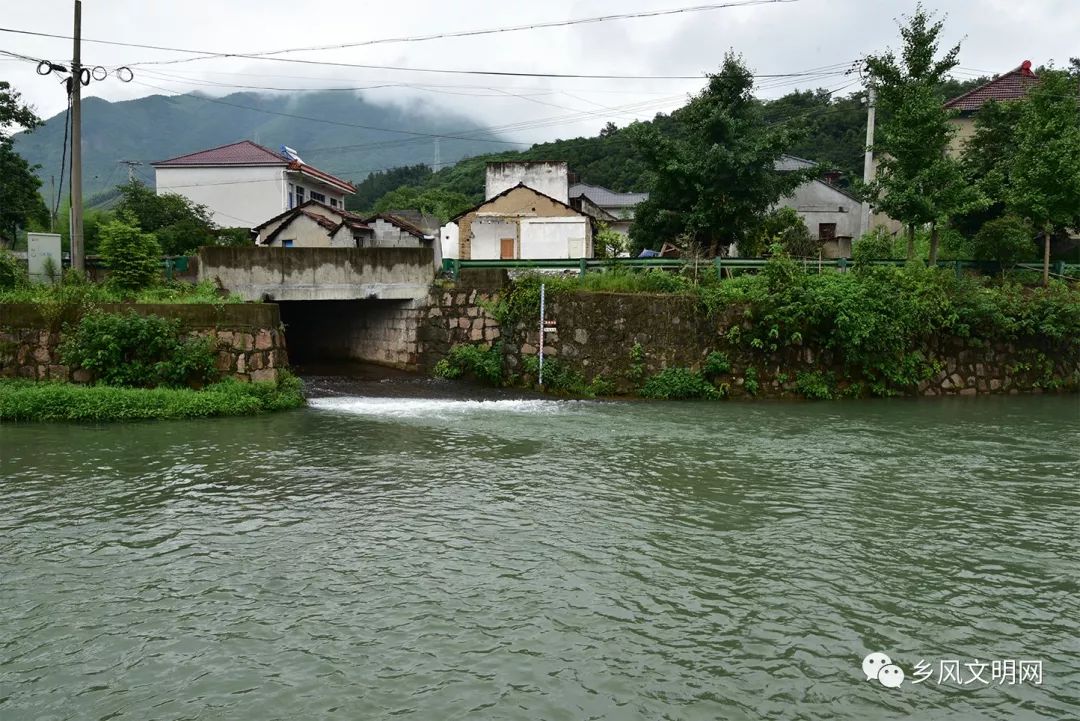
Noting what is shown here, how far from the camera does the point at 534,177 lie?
155 feet

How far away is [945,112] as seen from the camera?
77.9 feet

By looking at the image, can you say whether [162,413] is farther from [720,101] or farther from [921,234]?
[921,234]

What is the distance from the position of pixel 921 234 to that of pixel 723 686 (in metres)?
29.2

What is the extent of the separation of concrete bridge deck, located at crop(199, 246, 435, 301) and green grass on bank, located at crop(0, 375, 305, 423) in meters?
5.06

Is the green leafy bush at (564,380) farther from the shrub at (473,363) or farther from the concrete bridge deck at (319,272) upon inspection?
the concrete bridge deck at (319,272)

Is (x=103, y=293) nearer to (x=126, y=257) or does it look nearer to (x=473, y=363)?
(x=126, y=257)

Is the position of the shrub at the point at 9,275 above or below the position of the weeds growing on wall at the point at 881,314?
above

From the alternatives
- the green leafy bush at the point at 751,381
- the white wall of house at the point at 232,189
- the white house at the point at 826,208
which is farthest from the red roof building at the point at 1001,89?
the white wall of house at the point at 232,189

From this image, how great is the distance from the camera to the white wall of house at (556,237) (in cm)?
3722

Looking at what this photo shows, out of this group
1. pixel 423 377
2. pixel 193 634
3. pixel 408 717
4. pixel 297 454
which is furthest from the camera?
pixel 423 377

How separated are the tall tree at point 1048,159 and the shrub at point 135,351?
23688 millimetres

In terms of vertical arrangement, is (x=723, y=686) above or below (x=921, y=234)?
below

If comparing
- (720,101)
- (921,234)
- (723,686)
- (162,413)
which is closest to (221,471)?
(162,413)

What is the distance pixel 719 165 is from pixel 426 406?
509 inches
